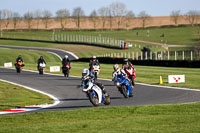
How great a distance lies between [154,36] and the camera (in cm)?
11819

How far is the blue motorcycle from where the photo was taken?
19094 millimetres

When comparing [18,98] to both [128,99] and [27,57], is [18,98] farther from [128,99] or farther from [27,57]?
[27,57]

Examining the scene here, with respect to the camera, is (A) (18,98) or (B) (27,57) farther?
(B) (27,57)

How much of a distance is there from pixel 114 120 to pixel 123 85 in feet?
21.1

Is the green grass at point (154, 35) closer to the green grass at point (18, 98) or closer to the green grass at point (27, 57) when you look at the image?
the green grass at point (27, 57)

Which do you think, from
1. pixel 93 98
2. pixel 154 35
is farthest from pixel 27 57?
pixel 154 35

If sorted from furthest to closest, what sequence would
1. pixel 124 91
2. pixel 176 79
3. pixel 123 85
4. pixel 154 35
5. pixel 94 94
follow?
1. pixel 154 35
2. pixel 176 79
3. pixel 124 91
4. pixel 123 85
5. pixel 94 94

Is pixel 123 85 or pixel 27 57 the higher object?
pixel 27 57

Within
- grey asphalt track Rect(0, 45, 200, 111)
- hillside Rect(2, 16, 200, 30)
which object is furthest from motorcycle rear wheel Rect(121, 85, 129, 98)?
hillside Rect(2, 16, 200, 30)

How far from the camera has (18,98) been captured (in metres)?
20.8

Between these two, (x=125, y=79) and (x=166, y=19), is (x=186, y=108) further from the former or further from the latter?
(x=166, y=19)

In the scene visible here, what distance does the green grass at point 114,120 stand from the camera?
11.6 metres

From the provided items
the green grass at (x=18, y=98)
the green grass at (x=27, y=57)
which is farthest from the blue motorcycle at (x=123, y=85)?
the green grass at (x=27, y=57)

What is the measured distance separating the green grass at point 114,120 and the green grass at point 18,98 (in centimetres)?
383
